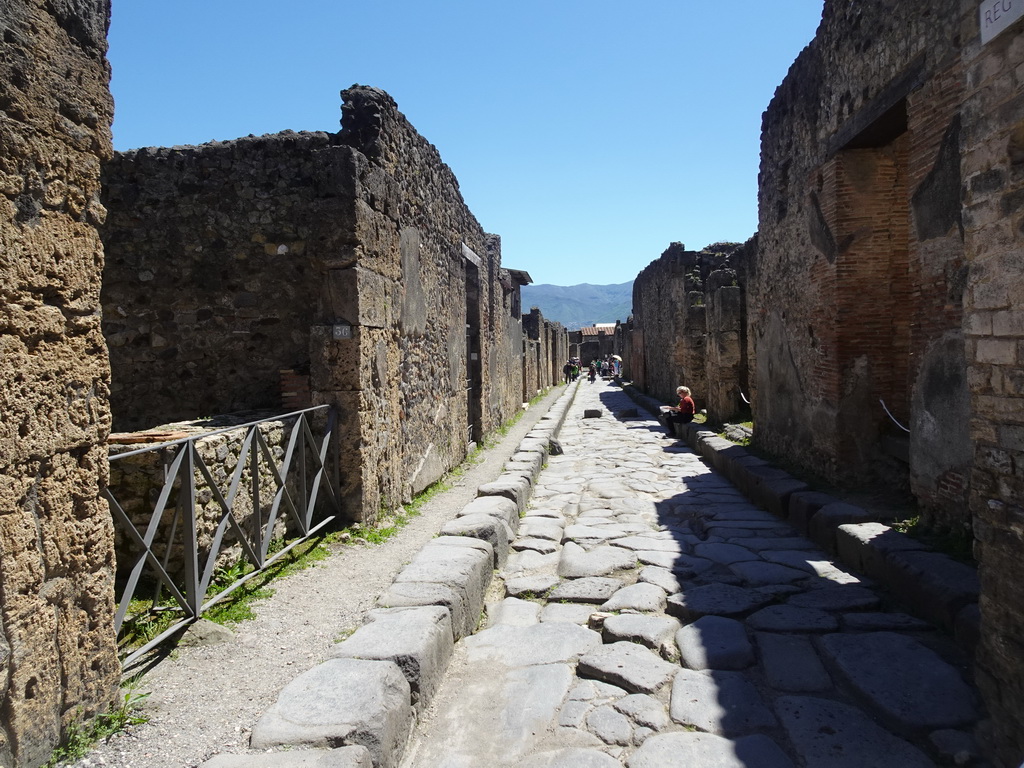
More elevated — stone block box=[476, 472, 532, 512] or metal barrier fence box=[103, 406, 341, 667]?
metal barrier fence box=[103, 406, 341, 667]

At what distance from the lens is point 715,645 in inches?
136

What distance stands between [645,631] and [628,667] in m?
0.44

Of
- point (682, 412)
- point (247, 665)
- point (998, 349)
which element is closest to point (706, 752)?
point (998, 349)

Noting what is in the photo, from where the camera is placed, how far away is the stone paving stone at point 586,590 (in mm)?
4238

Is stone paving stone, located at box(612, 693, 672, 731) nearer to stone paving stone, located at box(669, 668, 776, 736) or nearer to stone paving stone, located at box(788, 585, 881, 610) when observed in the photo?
stone paving stone, located at box(669, 668, 776, 736)

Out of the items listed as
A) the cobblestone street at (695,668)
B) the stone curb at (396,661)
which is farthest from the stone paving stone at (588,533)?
the stone curb at (396,661)

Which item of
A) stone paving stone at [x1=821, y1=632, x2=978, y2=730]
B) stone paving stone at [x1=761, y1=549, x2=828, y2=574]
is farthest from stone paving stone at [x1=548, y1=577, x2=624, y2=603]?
stone paving stone at [x1=821, y1=632, x2=978, y2=730]

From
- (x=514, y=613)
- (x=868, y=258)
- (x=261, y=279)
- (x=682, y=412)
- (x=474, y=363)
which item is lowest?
(x=514, y=613)

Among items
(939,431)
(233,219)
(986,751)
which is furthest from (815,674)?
(233,219)

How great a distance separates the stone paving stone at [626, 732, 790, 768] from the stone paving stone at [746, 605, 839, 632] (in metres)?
1.12

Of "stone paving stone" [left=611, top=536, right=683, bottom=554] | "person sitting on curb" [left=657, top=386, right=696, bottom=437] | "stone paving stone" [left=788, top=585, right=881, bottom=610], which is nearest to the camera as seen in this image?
"stone paving stone" [left=788, top=585, right=881, bottom=610]

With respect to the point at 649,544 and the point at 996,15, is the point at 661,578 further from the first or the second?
the point at 996,15

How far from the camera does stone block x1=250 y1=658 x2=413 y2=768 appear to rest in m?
2.22

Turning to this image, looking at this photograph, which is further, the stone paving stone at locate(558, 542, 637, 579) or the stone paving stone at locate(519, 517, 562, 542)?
the stone paving stone at locate(519, 517, 562, 542)
